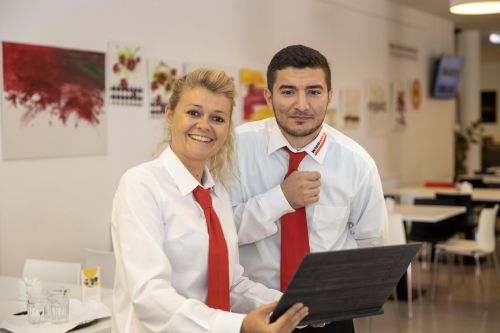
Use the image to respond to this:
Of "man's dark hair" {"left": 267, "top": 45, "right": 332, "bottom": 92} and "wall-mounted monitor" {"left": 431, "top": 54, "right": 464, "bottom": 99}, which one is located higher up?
"wall-mounted monitor" {"left": 431, "top": 54, "right": 464, "bottom": 99}

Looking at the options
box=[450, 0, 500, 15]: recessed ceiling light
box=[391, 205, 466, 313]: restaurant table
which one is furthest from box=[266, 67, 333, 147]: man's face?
box=[450, 0, 500, 15]: recessed ceiling light

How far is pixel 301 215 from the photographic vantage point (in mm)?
2498

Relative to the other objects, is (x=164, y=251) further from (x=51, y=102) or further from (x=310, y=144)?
(x=51, y=102)

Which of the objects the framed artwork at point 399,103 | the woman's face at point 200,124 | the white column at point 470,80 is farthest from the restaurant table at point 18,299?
the white column at point 470,80

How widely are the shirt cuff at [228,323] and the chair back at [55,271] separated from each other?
2643mm

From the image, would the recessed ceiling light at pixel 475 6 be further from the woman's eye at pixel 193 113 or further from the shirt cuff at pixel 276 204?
the woman's eye at pixel 193 113

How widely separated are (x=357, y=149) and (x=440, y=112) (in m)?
11.4

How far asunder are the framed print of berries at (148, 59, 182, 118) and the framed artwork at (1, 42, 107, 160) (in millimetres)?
657

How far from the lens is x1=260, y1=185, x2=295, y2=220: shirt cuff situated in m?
2.38

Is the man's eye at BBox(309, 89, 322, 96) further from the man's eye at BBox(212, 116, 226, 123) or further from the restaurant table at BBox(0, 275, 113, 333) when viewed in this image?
the restaurant table at BBox(0, 275, 113, 333)

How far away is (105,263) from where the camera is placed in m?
5.09

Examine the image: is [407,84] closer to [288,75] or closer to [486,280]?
[486,280]

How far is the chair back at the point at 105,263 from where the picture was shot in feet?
16.0

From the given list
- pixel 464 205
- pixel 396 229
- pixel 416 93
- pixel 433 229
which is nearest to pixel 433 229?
pixel 433 229
